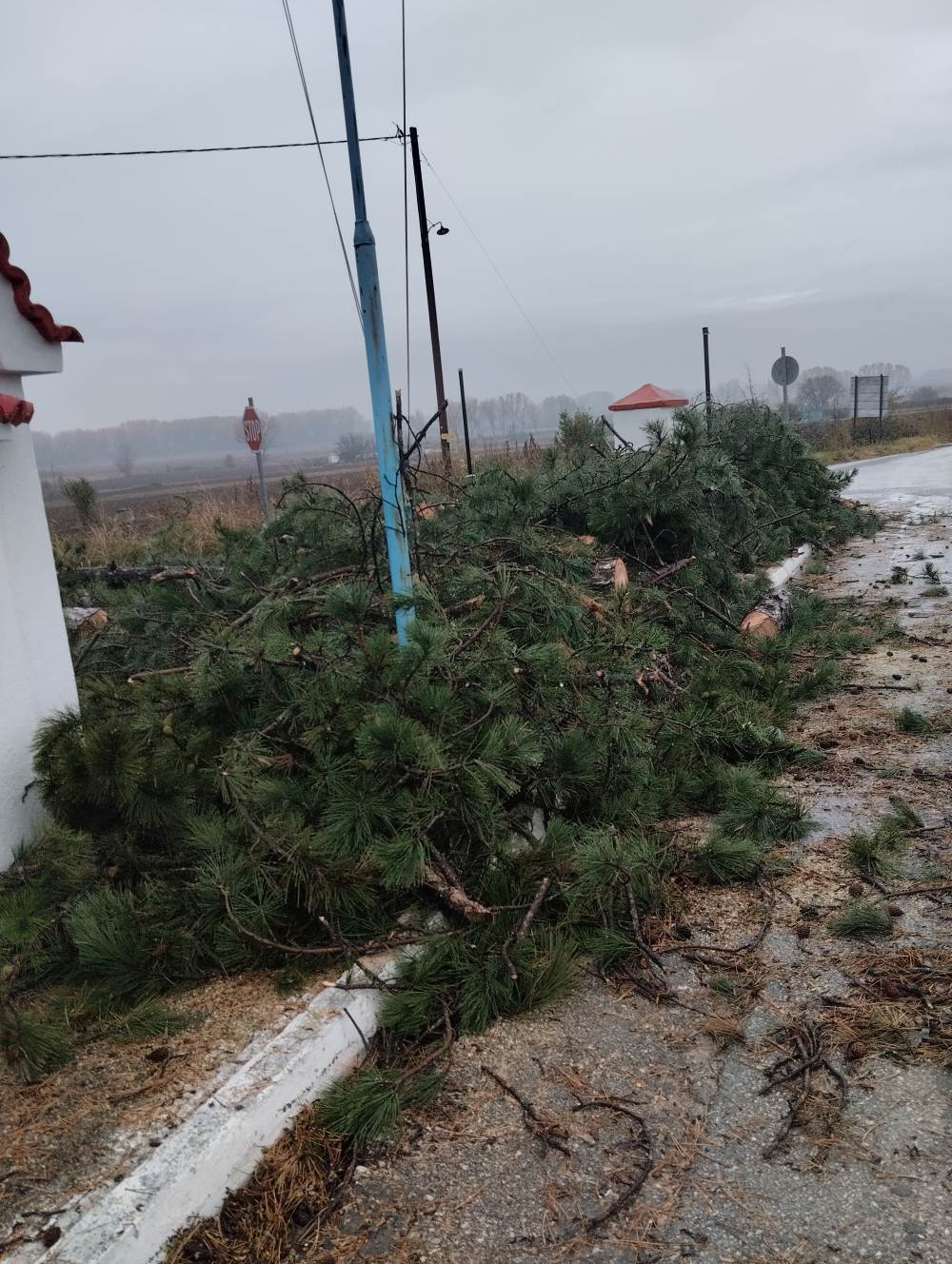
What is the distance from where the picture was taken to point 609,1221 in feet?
7.58

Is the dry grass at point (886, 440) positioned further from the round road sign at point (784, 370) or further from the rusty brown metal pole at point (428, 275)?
the rusty brown metal pole at point (428, 275)

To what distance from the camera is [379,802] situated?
3213 mm

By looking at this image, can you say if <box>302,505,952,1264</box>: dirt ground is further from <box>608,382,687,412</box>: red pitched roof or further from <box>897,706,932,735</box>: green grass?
<box>608,382,687,412</box>: red pitched roof

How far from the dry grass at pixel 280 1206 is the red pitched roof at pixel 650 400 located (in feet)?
49.4

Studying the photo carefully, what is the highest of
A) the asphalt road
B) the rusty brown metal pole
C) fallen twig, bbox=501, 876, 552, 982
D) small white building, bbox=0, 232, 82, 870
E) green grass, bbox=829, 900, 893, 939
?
the rusty brown metal pole

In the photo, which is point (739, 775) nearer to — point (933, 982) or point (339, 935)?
point (933, 982)

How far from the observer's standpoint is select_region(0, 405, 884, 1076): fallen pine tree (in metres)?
3.10

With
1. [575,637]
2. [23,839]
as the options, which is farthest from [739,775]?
[23,839]

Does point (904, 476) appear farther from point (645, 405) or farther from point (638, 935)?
point (638, 935)

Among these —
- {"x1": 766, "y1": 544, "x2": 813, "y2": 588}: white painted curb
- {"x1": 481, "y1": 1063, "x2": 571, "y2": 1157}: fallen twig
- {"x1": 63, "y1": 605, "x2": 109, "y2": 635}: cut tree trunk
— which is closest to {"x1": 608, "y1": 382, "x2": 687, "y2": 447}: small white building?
{"x1": 766, "y1": 544, "x2": 813, "y2": 588}: white painted curb

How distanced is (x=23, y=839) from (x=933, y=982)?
127 inches

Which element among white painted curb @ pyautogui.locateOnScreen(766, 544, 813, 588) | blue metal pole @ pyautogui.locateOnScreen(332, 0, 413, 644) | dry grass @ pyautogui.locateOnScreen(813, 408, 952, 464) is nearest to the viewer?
blue metal pole @ pyautogui.locateOnScreen(332, 0, 413, 644)

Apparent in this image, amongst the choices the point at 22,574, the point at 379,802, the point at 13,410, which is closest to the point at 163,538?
the point at 22,574

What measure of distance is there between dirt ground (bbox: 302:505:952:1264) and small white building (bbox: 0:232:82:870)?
6.57 ft
